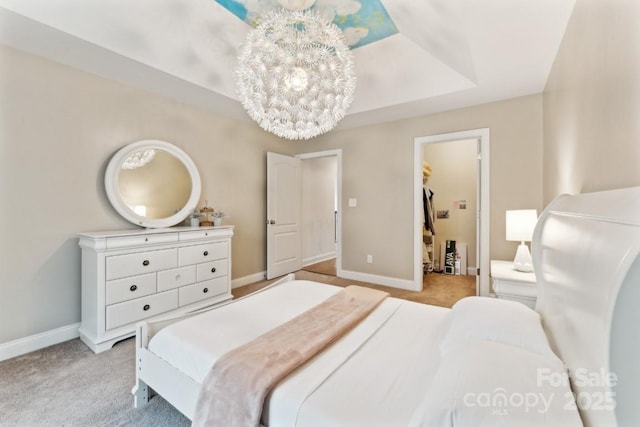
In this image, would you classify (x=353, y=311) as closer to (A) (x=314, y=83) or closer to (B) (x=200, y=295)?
(A) (x=314, y=83)

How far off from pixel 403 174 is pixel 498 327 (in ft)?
9.06

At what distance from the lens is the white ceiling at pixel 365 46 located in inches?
70.1

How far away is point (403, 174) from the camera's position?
3611 millimetres

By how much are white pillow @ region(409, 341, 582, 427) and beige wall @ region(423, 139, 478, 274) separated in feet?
13.6

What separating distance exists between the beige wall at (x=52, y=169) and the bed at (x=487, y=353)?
1491 millimetres

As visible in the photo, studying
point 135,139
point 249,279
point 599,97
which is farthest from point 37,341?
point 599,97

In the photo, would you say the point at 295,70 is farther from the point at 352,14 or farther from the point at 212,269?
the point at 212,269

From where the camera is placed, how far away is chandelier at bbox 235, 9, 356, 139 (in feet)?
5.64

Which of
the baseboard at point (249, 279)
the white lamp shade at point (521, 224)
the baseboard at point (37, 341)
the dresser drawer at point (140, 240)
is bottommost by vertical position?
the baseboard at point (37, 341)

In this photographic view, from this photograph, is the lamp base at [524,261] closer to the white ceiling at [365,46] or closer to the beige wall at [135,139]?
the beige wall at [135,139]

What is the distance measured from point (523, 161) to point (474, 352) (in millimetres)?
2751

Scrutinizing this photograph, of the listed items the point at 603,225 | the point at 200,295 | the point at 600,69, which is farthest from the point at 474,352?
the point at 200,295

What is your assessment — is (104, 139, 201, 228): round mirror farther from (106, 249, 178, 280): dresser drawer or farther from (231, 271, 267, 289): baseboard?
(231, 271, 267, 289): baseboard

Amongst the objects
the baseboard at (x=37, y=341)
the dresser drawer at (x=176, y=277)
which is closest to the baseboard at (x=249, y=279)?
the dresser drawer at (x=176, y=277)
